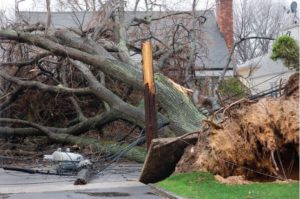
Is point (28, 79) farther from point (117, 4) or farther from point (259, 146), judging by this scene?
point (259, 146)

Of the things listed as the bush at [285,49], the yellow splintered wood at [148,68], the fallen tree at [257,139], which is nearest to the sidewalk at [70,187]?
the fallen tree at [257,139]

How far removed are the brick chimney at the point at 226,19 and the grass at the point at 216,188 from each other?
23.7 metres

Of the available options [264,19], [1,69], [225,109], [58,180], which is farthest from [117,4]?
[264,19]

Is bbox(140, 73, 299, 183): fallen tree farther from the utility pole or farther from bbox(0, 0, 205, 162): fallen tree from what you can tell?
bbox(0, 0, 205, 162): fallen tree

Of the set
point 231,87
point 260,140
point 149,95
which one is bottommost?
A: point 260,140

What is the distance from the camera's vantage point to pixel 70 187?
1141cm

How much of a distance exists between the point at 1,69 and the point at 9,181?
635 cm

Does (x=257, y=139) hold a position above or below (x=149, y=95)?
below

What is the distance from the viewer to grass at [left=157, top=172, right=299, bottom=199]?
826 centimetres

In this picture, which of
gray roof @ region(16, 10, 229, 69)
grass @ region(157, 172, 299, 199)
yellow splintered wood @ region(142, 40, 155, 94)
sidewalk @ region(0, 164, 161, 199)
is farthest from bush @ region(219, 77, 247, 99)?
grass @ region(157, 172, 299, 199)

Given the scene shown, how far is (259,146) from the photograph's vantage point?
959cm

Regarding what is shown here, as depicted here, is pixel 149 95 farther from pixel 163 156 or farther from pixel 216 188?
pixel 216 188

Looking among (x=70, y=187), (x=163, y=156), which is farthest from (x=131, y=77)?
(x=70, y=187)

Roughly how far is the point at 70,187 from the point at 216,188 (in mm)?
3400
